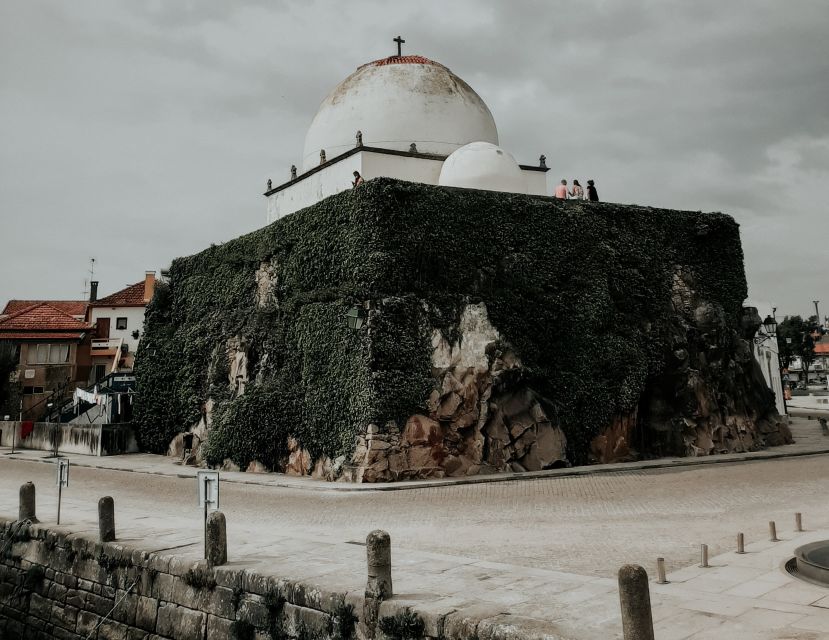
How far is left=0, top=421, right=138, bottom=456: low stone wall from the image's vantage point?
1026 inches

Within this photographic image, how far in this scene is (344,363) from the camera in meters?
18.5

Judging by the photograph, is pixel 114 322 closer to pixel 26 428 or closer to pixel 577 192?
pixel 26 428

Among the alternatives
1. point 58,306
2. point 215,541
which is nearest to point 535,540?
point 215,541

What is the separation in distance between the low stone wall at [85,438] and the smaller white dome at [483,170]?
15.0 m

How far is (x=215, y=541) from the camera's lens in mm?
7621

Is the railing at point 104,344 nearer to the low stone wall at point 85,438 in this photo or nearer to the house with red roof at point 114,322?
the house with red roof at point 114,322

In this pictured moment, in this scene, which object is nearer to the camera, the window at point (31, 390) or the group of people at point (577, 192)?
the group of people at point (577, 192)

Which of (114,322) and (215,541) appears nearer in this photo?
(215,541)

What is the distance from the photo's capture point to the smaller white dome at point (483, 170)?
22.7m

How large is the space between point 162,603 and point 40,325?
37426mm

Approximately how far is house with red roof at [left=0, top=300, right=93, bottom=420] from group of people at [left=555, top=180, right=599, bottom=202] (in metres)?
28.1

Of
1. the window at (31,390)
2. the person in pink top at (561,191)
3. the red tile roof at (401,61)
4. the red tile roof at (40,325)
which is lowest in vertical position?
the window at (31,390)

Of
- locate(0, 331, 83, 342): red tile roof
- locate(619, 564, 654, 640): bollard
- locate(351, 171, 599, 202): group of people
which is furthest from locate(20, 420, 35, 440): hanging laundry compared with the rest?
locate(619, 564, 654, 640): bollard

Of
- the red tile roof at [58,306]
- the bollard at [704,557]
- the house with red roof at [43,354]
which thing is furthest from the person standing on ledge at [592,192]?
the red tile roof at [58,306]
